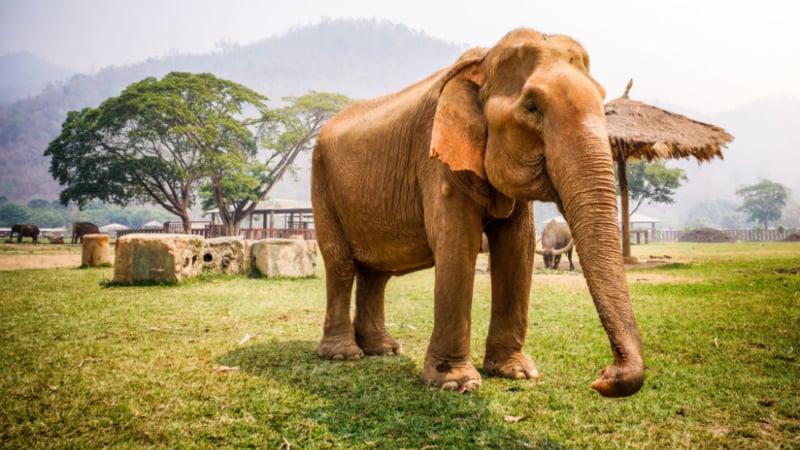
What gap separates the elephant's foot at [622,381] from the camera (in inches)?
72.1

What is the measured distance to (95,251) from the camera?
13.5 meters

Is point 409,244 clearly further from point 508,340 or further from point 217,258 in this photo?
point 217,258

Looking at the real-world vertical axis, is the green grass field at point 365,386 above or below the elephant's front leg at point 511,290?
below

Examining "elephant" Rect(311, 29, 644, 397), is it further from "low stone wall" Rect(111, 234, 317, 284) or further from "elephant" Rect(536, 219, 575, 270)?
"elephant" Rect(536, 219, 575, 270)

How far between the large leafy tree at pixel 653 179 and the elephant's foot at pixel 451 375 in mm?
51455

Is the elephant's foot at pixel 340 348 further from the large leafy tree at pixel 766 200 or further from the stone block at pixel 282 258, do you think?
the large leafy tree at pixel 766 200

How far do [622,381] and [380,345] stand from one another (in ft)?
9.71

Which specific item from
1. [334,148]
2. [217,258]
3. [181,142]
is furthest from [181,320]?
[181,142]

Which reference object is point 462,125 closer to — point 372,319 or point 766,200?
point 372,319

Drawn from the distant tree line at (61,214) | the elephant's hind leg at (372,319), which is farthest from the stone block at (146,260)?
the distant tree line at (61,214)

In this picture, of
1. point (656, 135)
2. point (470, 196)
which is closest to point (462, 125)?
point (470, 196)

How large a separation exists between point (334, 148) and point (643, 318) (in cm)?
431

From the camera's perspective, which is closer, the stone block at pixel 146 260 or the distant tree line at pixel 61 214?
the stone block at pixel 146 260

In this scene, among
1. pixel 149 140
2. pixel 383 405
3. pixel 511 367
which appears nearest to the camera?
pixel 383 405
